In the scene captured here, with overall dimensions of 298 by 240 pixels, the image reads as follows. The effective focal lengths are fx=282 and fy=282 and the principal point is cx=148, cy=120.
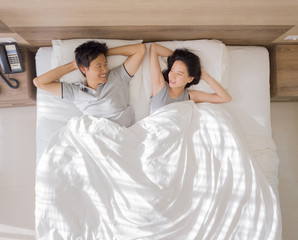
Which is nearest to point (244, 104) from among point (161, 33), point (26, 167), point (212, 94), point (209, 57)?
point (212, 94)

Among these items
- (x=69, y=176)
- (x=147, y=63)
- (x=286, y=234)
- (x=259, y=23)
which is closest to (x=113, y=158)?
(x=69, y=176)

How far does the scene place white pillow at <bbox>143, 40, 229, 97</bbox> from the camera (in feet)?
5.79

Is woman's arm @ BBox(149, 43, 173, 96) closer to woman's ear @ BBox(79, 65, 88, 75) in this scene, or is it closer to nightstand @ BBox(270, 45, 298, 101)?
woman's ear @ BBox(79, 65, 88, 75)

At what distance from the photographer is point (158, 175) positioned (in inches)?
60.1

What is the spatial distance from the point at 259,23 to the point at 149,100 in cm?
79

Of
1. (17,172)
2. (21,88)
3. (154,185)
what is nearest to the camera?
(154,185)

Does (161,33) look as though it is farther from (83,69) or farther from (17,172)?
(17,172)

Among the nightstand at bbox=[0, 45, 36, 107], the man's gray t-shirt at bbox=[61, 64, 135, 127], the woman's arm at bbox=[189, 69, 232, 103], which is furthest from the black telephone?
the woman's arm at bbox=[189, 69, 232, 103]

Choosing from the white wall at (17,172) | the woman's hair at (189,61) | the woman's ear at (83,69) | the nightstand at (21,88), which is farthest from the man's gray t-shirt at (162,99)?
the white wall at (17,172)

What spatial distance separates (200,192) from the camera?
1523 millimetres

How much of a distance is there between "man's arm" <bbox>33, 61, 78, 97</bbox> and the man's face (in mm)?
105

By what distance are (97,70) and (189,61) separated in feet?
1.81

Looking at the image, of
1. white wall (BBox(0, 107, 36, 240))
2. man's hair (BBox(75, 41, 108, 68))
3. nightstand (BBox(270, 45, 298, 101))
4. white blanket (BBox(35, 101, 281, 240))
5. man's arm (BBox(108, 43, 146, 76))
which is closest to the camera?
white blanket (BBox(35, 101, 281, 240))

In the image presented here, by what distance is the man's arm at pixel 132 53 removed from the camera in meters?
1.73
